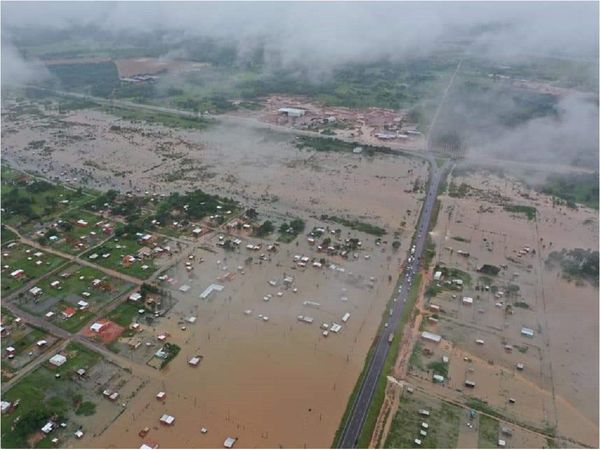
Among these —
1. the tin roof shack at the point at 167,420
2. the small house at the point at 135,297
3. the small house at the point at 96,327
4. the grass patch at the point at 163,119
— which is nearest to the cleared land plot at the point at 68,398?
the small house at the point at 96,327

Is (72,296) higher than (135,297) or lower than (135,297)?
lower

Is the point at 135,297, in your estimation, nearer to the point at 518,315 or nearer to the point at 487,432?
the point at 487,432

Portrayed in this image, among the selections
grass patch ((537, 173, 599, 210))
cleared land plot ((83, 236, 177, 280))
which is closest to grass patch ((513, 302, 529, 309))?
grass patch ((537, 173, 599, 210))

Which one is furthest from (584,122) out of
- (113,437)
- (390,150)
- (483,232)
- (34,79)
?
(34,79)

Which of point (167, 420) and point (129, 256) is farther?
point (129, 256)

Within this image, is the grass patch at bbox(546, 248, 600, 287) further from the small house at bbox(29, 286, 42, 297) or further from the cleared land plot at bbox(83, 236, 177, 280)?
the small house at bbox(29, 286, 42, 297)

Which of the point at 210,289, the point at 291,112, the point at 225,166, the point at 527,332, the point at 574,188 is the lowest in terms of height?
the point at 210,289

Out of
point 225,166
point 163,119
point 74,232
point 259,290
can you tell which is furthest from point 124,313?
point 163,119
